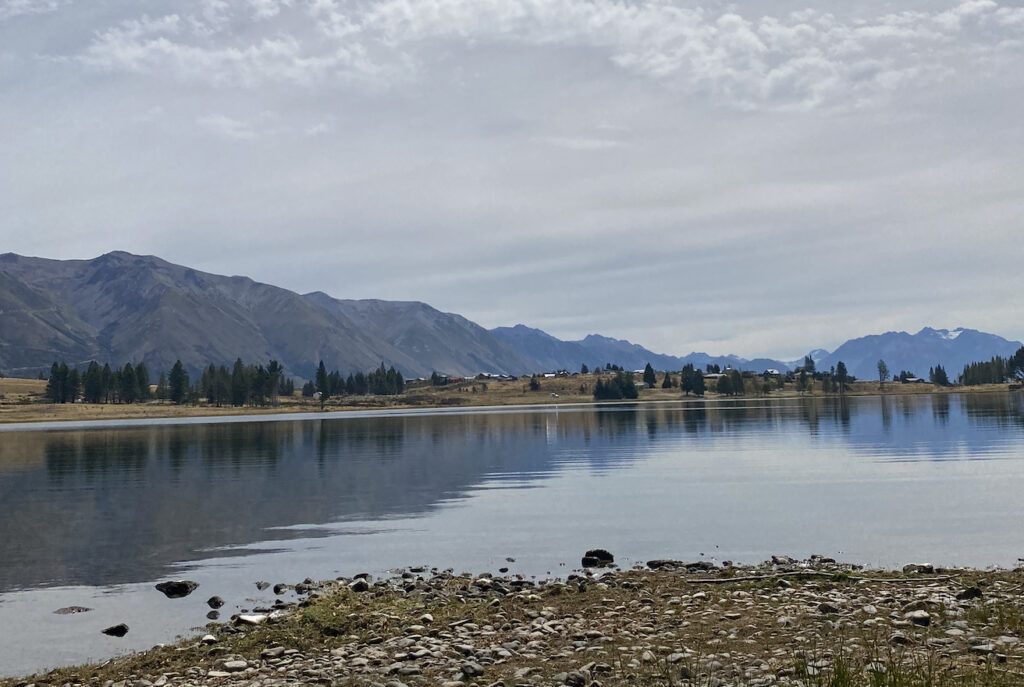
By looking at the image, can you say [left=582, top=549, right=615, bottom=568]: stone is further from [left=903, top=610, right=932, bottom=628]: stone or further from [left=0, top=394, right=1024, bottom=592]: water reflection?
[left=0, top=394, right=1024, bottom=592]: water reflection

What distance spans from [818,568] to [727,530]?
12.0m

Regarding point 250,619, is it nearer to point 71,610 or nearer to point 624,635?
point 71,610

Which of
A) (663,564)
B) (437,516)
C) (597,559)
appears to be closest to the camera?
(663,564)

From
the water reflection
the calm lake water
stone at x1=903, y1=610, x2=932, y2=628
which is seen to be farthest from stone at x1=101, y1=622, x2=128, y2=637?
stone at x1=903, y1=610, x2=932, y2=628

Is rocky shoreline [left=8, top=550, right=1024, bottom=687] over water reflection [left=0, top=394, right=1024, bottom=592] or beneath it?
over

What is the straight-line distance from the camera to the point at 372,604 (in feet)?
95.1

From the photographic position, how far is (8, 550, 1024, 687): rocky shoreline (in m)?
18.6

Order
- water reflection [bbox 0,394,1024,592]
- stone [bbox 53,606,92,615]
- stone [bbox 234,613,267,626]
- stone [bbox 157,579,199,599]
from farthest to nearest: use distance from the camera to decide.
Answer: water reflection [bbox 0,394,1024,592]
stone [bbox 157,579,199,599]
stone [bbox 53,606,92,615]
stone [bbox 234,613,267,626]

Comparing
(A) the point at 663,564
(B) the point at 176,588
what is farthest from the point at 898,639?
(B) the point at 176,588

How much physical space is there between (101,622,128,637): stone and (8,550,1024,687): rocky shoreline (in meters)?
3.28

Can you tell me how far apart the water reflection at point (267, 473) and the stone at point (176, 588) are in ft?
10.2

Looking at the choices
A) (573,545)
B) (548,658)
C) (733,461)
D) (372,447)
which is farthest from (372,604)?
(372,447)

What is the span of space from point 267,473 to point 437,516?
114 ft

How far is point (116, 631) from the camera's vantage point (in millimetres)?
27234
